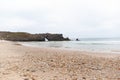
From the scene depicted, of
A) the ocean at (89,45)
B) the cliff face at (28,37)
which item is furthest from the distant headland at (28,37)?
the ocean at (89,45)

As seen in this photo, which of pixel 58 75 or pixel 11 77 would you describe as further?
pixel 58 75

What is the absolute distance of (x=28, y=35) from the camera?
128250 mm

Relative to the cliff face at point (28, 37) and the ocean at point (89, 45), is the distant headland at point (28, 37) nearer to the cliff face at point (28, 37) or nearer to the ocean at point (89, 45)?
the cliff face at point (28, 37)

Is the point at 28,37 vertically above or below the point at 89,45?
above

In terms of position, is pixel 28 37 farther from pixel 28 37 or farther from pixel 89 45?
pixel 89 45

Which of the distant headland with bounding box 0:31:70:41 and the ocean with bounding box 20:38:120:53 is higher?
the distant headland with bounding box 0:31:70:41

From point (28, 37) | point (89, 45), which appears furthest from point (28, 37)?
point (89, 45)

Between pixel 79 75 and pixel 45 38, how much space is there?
117971 millimetres

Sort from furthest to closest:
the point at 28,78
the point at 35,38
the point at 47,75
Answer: the point at 35,38, the point at 47,75, the point at 28,78

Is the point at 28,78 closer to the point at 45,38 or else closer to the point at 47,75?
the point at 47,75

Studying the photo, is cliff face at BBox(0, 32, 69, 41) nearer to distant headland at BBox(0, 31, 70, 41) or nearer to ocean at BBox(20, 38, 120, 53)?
distant headland at BBox(0, 31, 70, 41)

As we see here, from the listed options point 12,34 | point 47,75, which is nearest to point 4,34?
point 12,34

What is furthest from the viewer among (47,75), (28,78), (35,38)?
(35,38)

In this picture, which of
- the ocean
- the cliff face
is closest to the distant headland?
the cliff face
